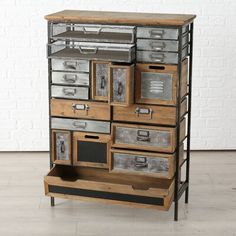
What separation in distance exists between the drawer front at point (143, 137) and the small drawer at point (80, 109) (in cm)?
11

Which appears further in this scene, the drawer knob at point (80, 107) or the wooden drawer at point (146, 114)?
the drawer knob at point (80, 107)

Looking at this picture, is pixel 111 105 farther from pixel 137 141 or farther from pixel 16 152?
pixel 16 152

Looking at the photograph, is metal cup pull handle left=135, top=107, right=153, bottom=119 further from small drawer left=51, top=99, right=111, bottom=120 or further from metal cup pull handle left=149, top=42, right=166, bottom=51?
metal cup pull handle left=149, top=42, right=166, bottom=51

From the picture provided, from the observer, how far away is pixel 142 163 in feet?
14.3

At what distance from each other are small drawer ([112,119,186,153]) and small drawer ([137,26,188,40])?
22.5 inches

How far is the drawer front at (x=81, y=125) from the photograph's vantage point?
4398mm

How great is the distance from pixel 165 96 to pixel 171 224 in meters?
0.83

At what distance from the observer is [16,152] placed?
598cm

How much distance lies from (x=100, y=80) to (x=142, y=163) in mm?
595

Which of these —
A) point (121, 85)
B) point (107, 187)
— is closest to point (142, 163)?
point (107, 187)

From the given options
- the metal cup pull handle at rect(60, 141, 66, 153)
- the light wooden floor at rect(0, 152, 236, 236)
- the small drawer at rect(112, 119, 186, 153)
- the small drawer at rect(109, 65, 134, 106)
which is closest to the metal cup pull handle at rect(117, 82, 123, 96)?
the small drawer at rect(109, 65, 134, 106)

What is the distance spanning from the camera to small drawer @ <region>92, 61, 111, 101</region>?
4.29m

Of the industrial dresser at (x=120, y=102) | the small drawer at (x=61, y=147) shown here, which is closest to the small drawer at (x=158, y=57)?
the industrial dresser at (x=120, y=102)

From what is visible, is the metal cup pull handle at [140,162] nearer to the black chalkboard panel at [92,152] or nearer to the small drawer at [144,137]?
the small drawer at [144,137]
